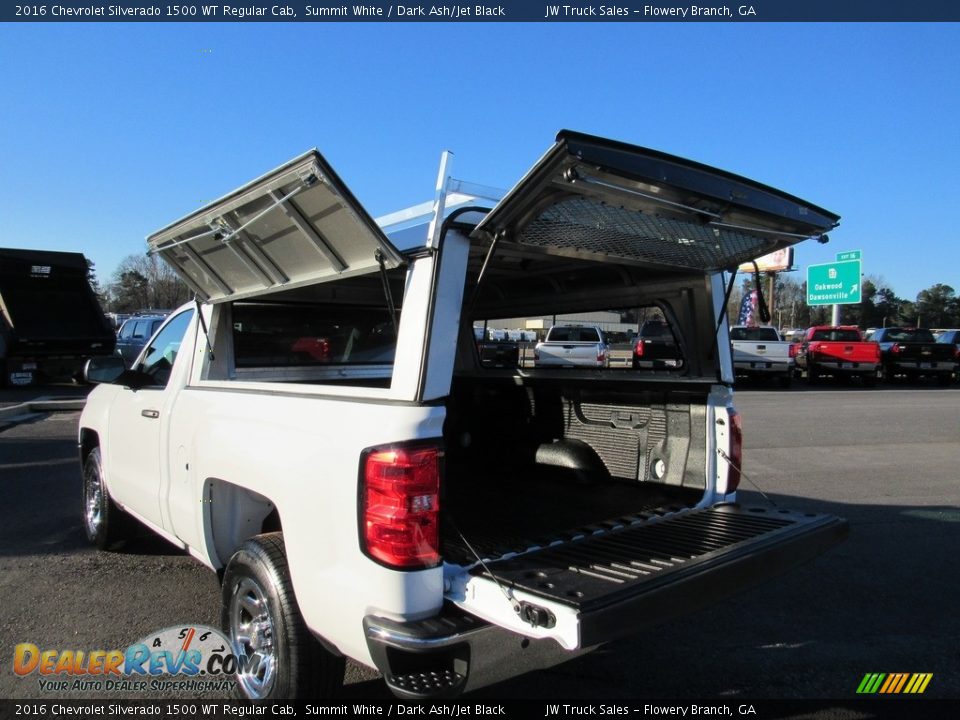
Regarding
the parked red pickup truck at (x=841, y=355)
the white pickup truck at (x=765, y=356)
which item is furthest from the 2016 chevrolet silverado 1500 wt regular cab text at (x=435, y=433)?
the parked red pickup truck at (x=841, y=355)

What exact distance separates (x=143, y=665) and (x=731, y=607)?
339 centimetres

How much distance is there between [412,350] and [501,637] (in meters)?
1.04

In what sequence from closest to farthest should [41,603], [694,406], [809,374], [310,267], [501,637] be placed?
1. [501,637]
2. [310,267]
3. [694,406]
4. [41,603]
5. [809,374]

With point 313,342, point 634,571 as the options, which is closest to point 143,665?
point 313,342

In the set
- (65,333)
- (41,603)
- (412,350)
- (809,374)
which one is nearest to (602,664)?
(412,350)

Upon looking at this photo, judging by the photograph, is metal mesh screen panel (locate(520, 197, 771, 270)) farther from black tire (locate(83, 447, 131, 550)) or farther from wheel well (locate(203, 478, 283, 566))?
Answer: black tire (locate(83, 447, 131, 550))

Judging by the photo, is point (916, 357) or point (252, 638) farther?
point (916, 357)

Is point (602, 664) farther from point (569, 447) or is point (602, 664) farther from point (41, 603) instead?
point (41, 603)

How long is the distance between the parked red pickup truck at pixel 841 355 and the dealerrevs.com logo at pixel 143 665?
2357cm

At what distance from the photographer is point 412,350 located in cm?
252

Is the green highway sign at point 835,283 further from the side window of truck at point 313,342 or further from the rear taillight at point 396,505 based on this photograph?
the rear taillight at point 396,505

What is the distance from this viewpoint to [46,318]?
17234mm

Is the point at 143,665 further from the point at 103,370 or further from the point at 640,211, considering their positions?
the point at 640,211

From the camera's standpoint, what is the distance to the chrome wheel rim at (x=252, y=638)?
285 cm
